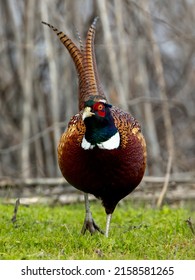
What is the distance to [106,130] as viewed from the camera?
480 cm

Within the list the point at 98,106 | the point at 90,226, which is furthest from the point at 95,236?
the point at 98,106

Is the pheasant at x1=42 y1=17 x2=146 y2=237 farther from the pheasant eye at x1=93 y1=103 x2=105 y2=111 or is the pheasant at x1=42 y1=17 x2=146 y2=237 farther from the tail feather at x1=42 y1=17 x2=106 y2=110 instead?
the tail feather at x1=42 y1=17 x2=106 y2=110

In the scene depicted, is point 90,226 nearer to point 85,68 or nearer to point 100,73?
point 85,68

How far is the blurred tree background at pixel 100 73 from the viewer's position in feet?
29.7

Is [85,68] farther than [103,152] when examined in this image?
Yes

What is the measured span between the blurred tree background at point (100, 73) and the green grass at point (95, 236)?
2.13 meters

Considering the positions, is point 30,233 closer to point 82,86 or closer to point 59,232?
point 59,232

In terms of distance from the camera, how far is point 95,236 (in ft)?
16.6

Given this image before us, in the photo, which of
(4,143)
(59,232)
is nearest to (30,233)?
(59,232)

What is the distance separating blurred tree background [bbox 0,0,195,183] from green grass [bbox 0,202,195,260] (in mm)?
2130

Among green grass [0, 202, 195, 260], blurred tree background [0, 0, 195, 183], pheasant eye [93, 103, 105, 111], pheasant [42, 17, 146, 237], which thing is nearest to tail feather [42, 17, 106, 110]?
pheasant [42, 17, 146, 237]

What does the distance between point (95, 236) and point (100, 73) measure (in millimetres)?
5619

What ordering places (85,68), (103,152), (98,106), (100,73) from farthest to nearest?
(100,73), (85,68), (103,152), (98,106)

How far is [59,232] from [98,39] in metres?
5.29
